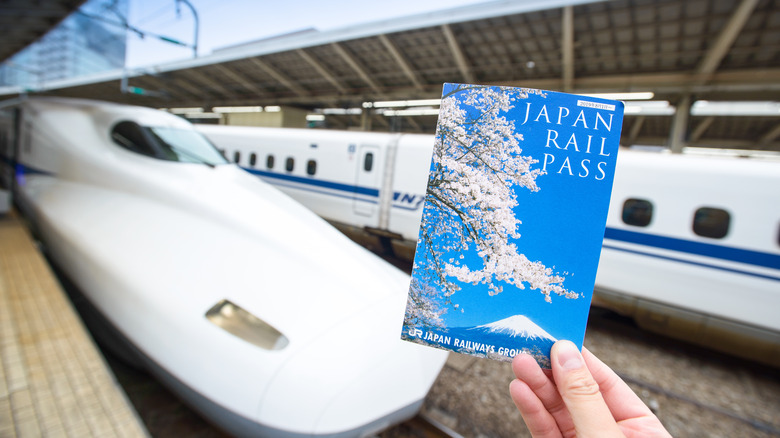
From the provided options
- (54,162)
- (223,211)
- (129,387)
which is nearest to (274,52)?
(54,162)

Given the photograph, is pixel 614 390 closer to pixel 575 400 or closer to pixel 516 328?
pixel 575 400

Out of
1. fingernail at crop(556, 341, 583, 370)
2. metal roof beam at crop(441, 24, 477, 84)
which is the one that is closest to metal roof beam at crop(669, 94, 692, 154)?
metal roof beam at crop(441, 24, 477, 84)

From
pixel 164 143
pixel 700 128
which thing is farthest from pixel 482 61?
pixel 700 128

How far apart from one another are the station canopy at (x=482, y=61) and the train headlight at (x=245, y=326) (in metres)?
1.24

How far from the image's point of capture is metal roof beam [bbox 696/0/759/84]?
506 centimetres

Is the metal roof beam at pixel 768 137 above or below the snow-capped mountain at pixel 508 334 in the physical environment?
above

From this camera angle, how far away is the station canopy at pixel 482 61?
3268 millimetres

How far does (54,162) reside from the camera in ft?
10.5

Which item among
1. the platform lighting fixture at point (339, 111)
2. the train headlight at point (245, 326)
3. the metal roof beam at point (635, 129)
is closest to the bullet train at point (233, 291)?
the train headlight at point (245, 326)

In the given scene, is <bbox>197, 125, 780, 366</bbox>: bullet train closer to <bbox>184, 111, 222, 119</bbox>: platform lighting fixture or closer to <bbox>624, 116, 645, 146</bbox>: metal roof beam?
<bbox>184, 111, 222, 119</bbox>: platform lighting fixture

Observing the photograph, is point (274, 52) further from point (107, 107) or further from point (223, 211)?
point (223, 211)

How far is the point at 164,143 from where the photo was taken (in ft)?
8.54

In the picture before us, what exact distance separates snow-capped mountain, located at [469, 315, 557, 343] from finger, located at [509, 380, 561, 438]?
0.18 metres

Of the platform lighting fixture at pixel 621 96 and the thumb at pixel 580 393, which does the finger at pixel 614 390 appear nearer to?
the thumb at pixel 580 393
